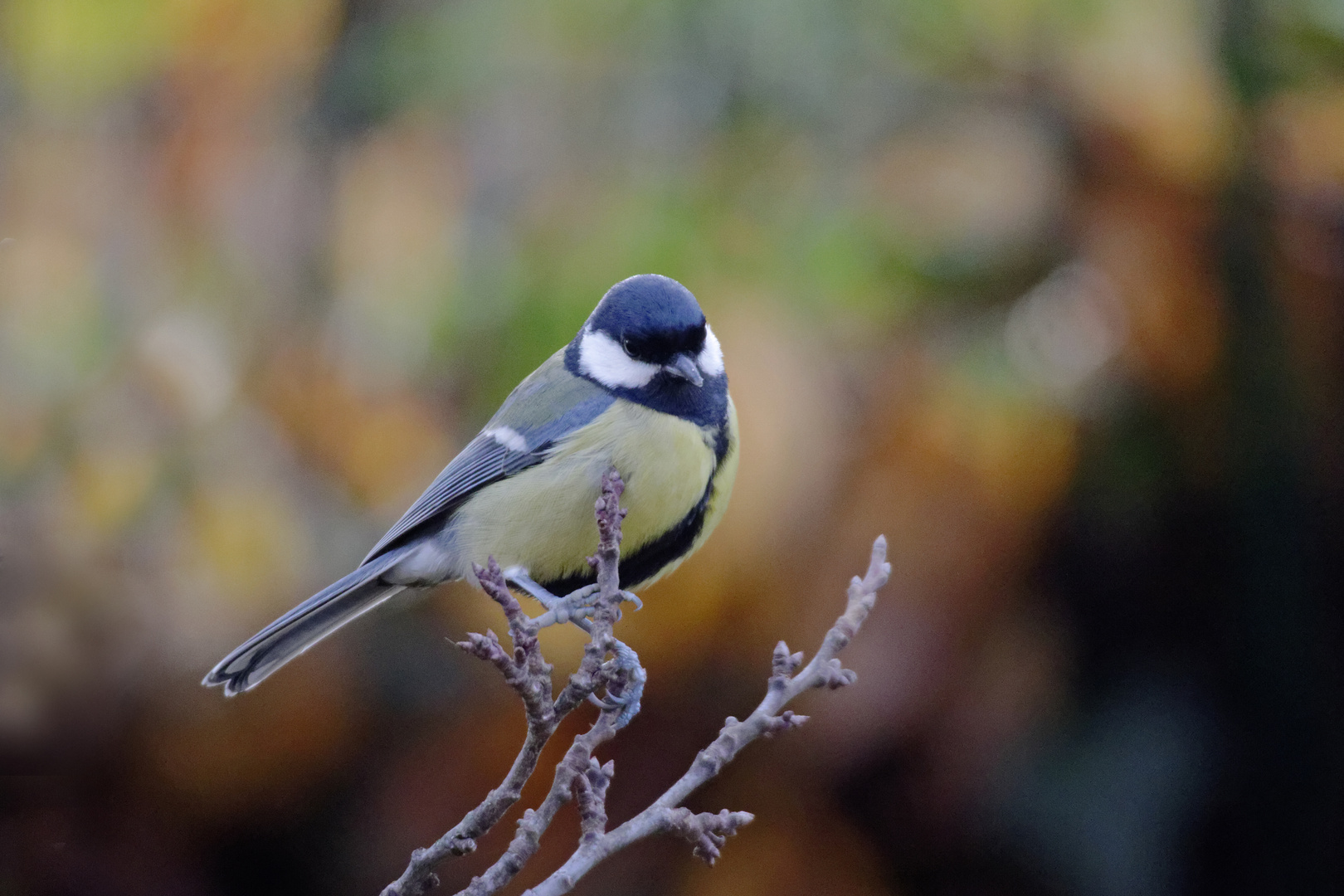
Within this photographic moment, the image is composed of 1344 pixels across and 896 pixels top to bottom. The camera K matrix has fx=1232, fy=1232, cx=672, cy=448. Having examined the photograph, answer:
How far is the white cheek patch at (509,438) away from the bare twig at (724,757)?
2.38 feet

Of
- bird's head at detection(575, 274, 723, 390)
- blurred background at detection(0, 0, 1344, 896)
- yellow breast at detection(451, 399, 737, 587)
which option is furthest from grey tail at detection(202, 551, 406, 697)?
blurred background at detection(0, 0, 1344, 896)

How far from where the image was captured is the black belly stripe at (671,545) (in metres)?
1.57

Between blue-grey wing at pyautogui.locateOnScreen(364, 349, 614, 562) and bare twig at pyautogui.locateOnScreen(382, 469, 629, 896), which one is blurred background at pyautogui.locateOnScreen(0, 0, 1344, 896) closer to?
blue-grey wing at pyautogui.locateOnScreen(364, 349, 614, 562)

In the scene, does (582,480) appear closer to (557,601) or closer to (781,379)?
(557,601)

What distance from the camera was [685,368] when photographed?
157 centimetres

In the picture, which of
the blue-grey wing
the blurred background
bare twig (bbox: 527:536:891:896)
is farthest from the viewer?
the blurred background

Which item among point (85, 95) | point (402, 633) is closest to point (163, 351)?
point (85, 95)

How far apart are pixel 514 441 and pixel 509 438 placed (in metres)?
0.02

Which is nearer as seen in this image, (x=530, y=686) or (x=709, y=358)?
(x=530, y=686)

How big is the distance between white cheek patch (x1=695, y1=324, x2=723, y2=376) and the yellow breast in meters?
0.08

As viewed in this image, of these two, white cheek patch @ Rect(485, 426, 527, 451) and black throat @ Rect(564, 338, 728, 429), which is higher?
white cheek patch @ Rect(485, 426, 527, 451)

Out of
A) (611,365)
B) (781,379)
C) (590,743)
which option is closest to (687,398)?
(611,365)

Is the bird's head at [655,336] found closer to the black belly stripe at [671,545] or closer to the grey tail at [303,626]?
the black belly stripe at [671,545]

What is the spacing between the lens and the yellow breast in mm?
1535
